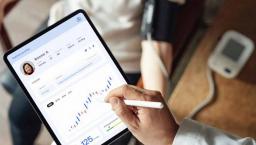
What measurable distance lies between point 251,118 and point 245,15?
0.89 feet

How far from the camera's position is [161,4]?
36.3 inches

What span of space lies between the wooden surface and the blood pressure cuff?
3.4 inches

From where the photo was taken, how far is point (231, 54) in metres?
1.00

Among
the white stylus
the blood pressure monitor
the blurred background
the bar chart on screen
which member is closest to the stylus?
the white stylus

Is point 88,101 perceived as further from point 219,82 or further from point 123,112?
point 219,82

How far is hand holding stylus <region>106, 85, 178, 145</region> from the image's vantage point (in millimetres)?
685

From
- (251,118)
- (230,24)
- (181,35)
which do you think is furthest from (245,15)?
(251,118)

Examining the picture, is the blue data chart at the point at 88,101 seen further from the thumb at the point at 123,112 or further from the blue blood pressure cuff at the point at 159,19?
the blue blood pressure cuff at the point at 159,19

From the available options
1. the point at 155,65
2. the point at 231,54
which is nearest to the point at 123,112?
the point at 155,65

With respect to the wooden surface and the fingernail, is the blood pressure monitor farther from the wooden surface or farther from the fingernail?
the fingernail

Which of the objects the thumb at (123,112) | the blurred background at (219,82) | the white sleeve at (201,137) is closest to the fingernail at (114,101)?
the thumb at (123,112)

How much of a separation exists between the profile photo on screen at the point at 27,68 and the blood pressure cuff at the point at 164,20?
30 cm

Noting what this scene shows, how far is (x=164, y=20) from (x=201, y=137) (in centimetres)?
31

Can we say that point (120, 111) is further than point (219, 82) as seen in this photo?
No
